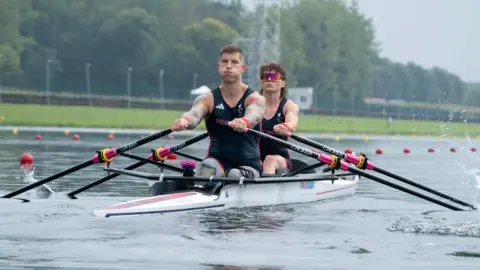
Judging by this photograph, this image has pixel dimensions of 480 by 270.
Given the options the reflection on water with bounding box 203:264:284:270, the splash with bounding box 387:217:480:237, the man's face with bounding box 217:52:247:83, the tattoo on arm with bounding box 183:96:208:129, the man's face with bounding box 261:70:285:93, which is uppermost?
the man's face with bounding box 217:52:247:83

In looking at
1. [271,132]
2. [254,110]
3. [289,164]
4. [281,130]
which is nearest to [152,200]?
[254,110]

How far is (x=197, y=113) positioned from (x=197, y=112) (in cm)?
2

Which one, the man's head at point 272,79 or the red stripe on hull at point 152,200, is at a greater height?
the man's head at point 272,79

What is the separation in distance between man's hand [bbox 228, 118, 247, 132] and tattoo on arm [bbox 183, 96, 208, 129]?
1.46 feet

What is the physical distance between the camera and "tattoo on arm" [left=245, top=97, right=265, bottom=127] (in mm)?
13172

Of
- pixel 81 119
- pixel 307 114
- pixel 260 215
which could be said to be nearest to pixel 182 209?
pixel 260 215

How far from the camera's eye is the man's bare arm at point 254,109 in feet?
43.2

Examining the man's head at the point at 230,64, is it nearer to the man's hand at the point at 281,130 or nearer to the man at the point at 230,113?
→ the man at the point at 230,113

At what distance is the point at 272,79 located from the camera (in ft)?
51.1

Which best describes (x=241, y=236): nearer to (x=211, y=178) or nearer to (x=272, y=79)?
(x=211, y=178)

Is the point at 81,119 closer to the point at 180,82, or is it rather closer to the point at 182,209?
the point at 180,82

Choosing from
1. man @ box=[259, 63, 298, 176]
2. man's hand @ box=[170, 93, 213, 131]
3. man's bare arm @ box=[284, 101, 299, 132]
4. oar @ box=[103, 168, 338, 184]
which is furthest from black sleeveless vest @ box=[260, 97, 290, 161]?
oar @ box=[103, 168, 338, 184]

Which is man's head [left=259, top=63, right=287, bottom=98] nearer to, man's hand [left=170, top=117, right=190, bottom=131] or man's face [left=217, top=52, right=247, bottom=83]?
man's face [left=217, top=52, right=247, bottom=83]

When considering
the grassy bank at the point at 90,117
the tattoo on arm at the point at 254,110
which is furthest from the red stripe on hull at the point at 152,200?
the grassy bank at the point at 90,117
